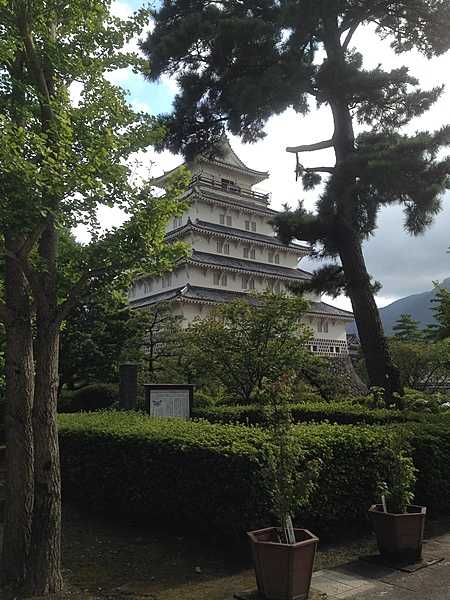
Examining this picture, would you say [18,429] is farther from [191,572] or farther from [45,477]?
[191,572]

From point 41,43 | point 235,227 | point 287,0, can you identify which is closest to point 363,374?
point 235,227

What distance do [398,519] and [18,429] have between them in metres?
4.29

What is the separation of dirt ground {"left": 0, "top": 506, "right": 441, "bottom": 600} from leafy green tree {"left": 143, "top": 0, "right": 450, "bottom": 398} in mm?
8507

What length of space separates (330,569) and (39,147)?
534 cm

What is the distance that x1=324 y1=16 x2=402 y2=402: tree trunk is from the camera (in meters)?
14.1

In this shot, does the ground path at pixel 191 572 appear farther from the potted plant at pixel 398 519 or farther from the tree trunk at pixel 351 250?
the tree trunk at pixel 351 250

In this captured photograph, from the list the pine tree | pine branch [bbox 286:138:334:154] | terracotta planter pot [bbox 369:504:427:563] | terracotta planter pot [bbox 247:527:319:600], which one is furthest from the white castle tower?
terracotta planter pot [bbox 247:527:319:600]

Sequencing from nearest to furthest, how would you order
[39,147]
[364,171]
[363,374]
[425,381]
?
1. [39,147]
2. [364,171]
3. [425,381]
4. [363,374]

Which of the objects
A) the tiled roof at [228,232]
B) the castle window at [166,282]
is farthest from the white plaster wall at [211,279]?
the tiled roof at [228,232]

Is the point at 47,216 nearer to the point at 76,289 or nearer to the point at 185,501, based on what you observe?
the point at 76,289

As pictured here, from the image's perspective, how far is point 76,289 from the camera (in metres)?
5.63

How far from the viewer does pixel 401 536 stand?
6.17 metres

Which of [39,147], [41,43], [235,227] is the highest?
[235,227]

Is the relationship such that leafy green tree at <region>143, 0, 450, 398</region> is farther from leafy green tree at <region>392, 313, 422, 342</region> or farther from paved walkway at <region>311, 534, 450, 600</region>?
leafy green tree at <region>392, 313, 422, 342</region>
